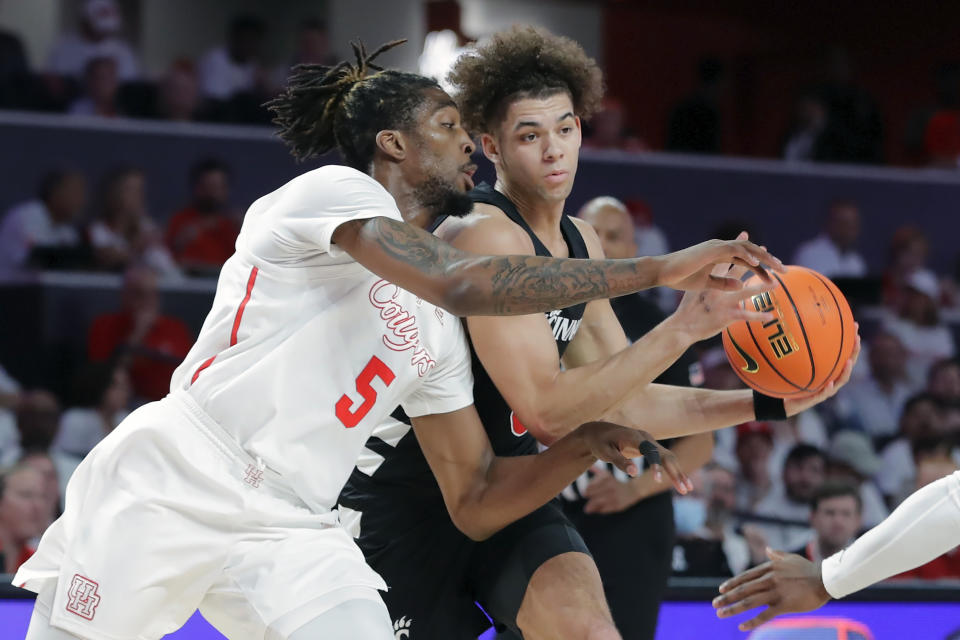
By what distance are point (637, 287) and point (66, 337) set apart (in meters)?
5.56

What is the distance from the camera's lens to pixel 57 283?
7.47 metres

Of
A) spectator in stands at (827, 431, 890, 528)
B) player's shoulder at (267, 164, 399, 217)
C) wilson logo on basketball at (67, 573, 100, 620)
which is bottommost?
spectator in stands at (827, 431, 890, 528)

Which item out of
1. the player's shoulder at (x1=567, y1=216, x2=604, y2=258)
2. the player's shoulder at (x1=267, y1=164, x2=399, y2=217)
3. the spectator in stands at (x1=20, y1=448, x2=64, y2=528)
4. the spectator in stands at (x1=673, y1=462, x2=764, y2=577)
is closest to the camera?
the player's shoulder at (x1=267, y1=164, x2=399, y2=217)

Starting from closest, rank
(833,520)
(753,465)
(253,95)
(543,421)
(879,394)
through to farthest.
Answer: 1. (543,421)
2. (833,520)
3. (753,465)
4. (879,394)
5. (253,95)

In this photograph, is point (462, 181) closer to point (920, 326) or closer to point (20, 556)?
point (20, 556)

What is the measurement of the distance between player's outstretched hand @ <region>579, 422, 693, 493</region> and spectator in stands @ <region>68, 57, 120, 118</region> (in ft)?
20.7

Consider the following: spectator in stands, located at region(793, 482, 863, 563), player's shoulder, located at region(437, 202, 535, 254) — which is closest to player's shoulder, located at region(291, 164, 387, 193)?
player's shoulder, located at region(437, 202, 535, 254)

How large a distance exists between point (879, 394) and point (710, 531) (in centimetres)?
283

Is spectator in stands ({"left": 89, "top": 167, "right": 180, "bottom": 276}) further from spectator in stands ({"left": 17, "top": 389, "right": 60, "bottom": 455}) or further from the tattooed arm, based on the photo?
the tattooed arm

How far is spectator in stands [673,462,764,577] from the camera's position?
17.7ft

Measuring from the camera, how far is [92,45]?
30.1ft

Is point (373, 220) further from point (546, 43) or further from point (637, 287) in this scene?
point (546, 43)

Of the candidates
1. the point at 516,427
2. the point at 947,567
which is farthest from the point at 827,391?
the point at 947,567

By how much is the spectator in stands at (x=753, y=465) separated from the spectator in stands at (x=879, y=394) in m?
1.35
